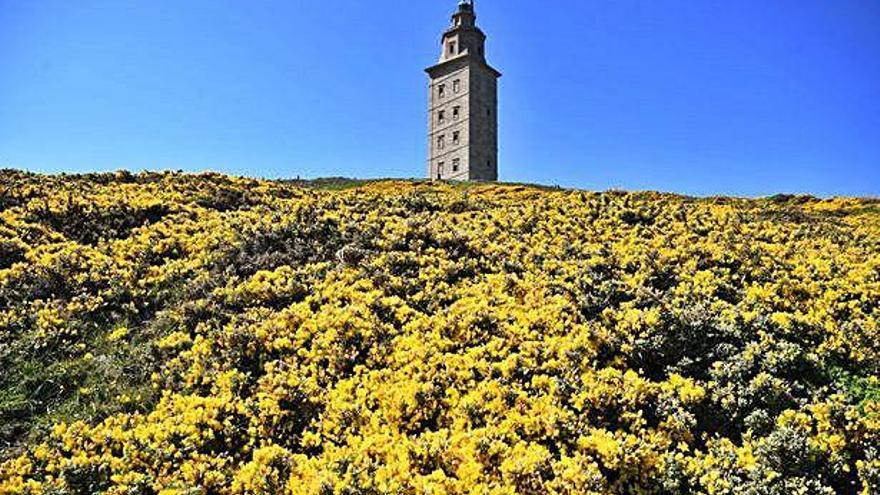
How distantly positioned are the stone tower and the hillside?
5549 centimetres

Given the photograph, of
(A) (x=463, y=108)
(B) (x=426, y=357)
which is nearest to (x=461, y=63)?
(A) (x=463, y=108)

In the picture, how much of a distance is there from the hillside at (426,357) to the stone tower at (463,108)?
55.5 metres

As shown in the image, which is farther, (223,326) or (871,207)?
(871,207)

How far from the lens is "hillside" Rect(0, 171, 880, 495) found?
9109mm

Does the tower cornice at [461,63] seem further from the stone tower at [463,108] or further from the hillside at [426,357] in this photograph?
the hillside at [426,357]

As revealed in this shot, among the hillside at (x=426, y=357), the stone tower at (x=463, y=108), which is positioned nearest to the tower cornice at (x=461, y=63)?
the stone tower at (x=463, y=108)

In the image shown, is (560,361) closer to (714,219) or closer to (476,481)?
(476,481)

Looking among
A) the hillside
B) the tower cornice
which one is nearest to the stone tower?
the tower cornice

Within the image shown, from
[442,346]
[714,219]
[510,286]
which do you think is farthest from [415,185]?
[442,346]

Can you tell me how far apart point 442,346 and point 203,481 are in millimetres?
4477

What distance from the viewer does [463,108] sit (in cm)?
7606

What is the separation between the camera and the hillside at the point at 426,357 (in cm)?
911

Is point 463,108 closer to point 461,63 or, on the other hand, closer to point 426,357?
point 461,63

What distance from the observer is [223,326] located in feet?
44.1
